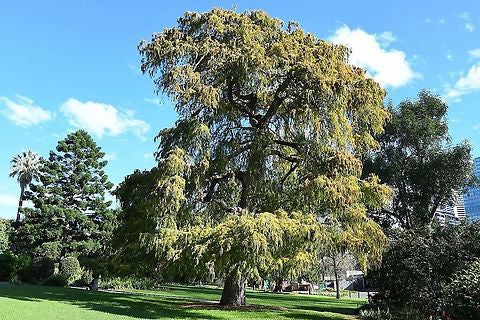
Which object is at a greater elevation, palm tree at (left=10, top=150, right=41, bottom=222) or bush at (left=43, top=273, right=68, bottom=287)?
palm tree at (left=10, top=150, right=41, bottom=222)

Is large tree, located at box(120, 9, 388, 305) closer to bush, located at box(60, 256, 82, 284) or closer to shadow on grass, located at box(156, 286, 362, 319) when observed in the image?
shadow on grass, located at box(156, 286, 362, 319)

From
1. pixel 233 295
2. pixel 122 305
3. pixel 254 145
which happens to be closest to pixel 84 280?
pixel 122 305

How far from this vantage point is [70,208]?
3741 cm

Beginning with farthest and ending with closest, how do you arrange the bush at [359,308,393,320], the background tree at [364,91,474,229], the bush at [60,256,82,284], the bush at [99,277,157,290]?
the bush at [99,277,157,290]
the bush at [60,256,82,284]
the background tree at [364,91,474,229]
the bush at [359,308,393,320]

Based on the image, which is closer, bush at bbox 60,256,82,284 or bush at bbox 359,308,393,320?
bush at bbox 359,308,393,320

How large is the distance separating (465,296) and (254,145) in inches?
413

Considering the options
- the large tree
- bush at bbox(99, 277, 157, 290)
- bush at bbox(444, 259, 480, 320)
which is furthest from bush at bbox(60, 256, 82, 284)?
bush at bbox(444, 259, 480, 320)

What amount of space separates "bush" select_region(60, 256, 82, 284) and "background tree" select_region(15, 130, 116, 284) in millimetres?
2297

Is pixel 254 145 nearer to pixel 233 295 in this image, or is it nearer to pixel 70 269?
pixel 233 295

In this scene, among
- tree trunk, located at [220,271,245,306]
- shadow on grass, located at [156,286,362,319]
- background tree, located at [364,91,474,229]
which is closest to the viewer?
tree trunk, located at [220,271,245,306]

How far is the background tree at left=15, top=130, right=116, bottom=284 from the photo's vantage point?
36.1 meters

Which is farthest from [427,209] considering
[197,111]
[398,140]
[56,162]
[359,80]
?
[56,162]

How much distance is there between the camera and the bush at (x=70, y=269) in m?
32.3

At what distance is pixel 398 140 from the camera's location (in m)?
25.8
